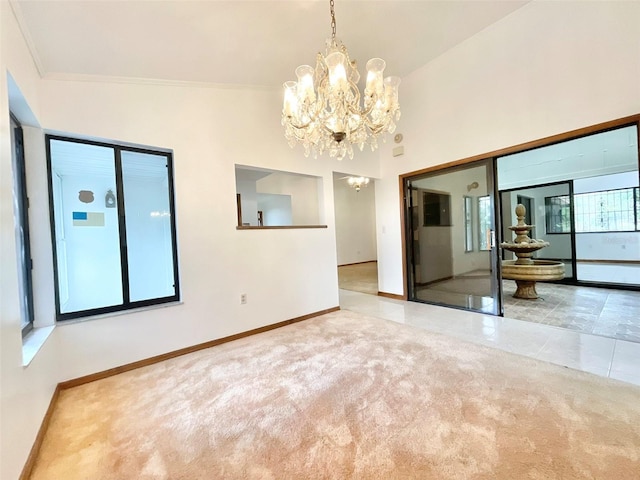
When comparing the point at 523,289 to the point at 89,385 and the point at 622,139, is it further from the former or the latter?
the point at 89,385

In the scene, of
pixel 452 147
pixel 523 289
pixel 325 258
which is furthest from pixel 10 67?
pixel 523 289

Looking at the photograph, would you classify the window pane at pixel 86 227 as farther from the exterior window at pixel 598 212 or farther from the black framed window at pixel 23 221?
the exterior window at pixel 598 212

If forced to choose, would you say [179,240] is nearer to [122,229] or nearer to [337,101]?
[122,229]

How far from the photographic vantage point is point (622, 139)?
4.18m

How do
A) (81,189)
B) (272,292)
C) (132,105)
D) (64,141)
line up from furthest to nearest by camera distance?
(272,292)
(81,189)
(132,105)
(64,141)

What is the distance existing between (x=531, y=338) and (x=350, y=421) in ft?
7.62

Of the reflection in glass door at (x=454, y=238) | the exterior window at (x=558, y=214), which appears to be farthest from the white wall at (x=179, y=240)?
the exterior window at (x=558, y=214)

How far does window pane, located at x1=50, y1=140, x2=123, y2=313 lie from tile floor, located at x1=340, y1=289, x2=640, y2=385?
10.4 ft

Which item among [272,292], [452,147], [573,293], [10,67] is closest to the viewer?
[10,67]

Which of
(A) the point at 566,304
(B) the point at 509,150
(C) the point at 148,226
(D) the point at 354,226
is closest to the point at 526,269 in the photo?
(A) the point at 566,304

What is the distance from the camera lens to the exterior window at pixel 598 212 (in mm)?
5715

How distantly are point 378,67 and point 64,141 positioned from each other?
2.73 meters

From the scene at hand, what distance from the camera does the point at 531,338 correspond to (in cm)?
281

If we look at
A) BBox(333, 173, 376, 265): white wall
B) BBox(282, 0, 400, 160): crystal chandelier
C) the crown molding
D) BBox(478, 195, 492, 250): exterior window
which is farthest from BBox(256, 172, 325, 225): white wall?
the crown molding
